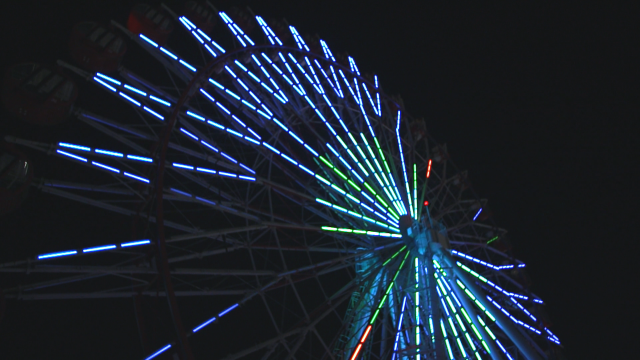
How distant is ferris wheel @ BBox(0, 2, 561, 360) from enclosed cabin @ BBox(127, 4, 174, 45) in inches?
1.0

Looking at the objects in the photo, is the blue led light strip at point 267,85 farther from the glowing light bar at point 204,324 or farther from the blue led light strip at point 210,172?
the glowing light bar at point 204,324

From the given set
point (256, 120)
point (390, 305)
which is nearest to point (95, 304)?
point (256, 120)

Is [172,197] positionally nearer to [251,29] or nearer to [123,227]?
[251,29]

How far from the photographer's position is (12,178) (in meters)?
6.23

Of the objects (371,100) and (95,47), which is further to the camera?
(371,100)

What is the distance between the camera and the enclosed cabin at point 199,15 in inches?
410

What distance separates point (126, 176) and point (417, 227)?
5586 mm

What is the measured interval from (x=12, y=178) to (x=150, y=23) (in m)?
4.03

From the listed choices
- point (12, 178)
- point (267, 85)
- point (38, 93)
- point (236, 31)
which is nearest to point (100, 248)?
point (12, 178)

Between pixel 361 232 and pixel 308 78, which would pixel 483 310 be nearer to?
pixel 361 232

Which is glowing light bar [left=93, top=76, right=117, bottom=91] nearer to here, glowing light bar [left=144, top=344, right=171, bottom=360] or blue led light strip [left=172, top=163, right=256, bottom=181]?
blue led light strip [left=172, top=163, right=256, bottom=181]

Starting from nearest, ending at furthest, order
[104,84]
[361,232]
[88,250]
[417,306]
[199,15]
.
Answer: [88,250] < [104,84] < [417,306] < [361,232] < [199,15]

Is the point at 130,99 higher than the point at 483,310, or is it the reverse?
the point at 130,99

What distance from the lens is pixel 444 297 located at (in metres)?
10.3
